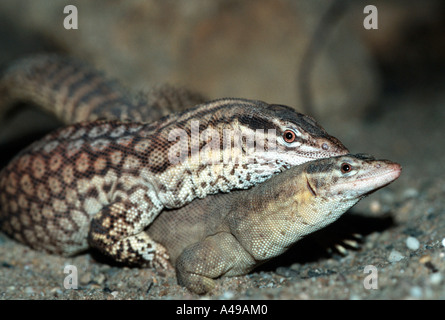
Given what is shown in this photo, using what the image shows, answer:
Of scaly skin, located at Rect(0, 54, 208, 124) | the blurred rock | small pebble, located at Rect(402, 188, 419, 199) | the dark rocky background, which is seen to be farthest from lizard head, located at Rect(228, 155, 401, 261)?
the blurred rock

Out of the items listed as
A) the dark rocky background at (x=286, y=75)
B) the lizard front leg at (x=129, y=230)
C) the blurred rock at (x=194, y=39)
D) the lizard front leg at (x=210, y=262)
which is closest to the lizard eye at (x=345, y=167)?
the lizard front leg at (x=210, y=262)

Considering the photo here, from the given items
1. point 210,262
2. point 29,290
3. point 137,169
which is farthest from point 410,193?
point 29,290

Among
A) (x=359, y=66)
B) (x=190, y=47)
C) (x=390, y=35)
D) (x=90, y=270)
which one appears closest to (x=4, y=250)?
(x=90, y=270)

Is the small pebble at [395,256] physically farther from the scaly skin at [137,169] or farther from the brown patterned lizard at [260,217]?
the scaly skin at [137,169]

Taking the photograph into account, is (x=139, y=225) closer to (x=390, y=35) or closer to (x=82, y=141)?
(x=82, y=141)

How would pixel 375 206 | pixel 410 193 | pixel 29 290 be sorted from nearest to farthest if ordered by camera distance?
pixel 29 290, pixel 375 206, pixel 410 193

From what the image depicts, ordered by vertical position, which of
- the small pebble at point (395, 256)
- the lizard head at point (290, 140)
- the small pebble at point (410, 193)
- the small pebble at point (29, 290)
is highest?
the lizard head at point (290, 140)

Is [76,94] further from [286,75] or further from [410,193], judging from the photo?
[410,193]
